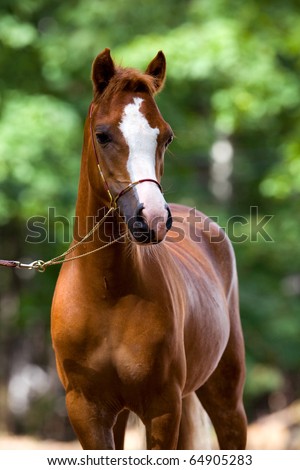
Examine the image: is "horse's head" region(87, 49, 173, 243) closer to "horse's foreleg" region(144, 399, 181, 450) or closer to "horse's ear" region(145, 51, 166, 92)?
"horse's ear" region(145, 51, 166, 92)

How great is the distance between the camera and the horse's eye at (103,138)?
416 centimetres

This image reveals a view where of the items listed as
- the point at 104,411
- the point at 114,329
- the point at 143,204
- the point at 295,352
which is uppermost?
the point at 295,352

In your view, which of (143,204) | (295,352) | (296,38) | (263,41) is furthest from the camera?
(295,352)

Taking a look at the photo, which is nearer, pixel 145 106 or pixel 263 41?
pixel 145 106

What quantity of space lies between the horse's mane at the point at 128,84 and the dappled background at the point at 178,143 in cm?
599

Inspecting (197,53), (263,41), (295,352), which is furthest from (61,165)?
(295,352)

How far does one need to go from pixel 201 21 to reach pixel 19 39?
8.19 ft

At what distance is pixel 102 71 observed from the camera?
4.34 m

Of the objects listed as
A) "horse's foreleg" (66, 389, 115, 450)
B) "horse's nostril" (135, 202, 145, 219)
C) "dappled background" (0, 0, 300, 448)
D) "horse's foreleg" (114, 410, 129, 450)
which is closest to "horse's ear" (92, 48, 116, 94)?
"horse's nostril" (135, 202, 145, 219)

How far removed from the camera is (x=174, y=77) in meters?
12.0

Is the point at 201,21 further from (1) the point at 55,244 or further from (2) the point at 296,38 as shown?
(1) the point at 55,244

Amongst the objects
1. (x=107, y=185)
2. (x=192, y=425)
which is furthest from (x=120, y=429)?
(x=107, y=185)

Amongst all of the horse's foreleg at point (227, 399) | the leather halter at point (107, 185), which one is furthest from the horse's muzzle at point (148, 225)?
the horse's foreleg at point (227, 399)

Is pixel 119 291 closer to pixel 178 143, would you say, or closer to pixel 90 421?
pixel 90 421
